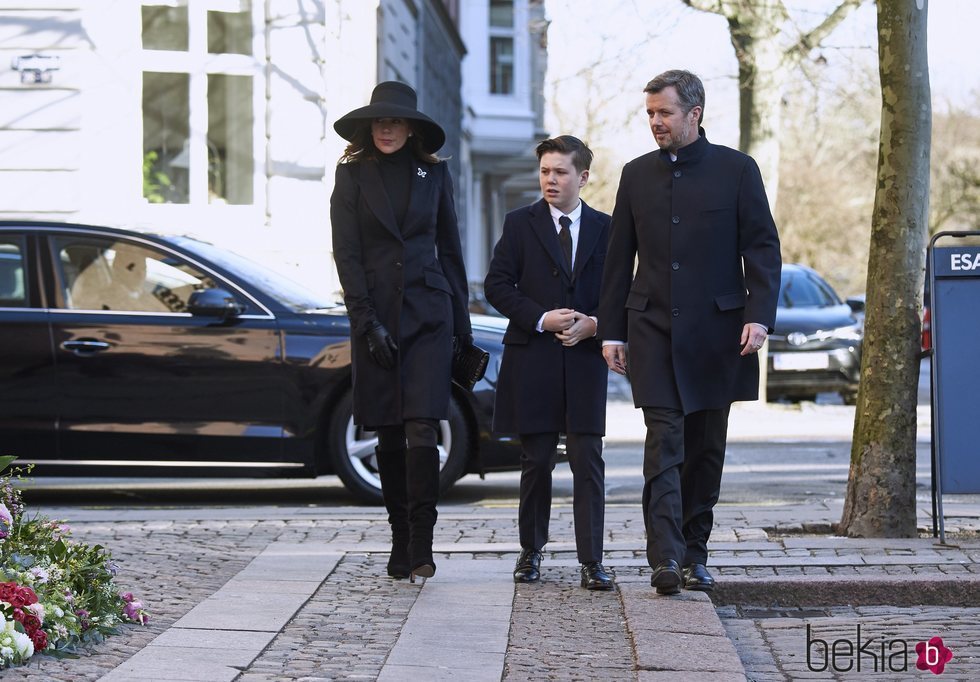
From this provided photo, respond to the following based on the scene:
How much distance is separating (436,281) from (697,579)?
1514 mm

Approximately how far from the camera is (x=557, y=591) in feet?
19.7

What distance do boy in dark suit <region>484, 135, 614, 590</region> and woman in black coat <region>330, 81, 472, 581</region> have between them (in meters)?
0.25

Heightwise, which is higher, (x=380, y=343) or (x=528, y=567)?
(x=380, y=343)

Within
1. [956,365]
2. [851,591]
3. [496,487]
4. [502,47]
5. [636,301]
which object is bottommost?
[496,487]

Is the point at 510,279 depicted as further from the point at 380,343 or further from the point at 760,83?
the point at 760,83

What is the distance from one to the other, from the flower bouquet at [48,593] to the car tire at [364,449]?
3218mm

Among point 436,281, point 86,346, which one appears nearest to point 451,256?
point 436,281

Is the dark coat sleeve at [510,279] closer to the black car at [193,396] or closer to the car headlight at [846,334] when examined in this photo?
the black car at [193,396]

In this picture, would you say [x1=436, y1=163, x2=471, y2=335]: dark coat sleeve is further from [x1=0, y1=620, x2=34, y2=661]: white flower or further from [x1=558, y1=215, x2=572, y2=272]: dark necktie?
[x1=0, y1=620, x2=34, y2=661]: white flower

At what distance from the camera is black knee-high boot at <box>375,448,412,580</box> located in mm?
6281

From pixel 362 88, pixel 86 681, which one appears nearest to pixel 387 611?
pixel 86 681

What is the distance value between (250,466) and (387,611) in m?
3.41

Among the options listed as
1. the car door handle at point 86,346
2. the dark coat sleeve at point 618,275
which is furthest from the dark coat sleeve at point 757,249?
the car door handle at point 86,346

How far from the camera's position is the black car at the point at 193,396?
884 centimetres
